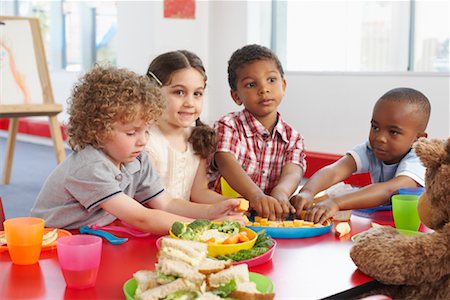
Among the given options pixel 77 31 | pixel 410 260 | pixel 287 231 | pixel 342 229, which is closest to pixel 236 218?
pixel 287 231

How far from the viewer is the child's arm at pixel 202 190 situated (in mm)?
1830

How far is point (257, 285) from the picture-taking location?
963 mm

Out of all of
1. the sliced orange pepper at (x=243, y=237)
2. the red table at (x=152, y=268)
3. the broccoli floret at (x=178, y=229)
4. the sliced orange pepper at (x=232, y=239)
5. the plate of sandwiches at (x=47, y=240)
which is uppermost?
the broccoli floret at (x=178, y=229)

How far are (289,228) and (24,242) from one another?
57 cm

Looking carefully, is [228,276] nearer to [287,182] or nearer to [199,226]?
[199,226]

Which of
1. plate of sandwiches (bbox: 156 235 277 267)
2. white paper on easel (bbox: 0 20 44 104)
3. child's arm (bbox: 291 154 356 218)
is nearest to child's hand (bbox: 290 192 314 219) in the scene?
child's arm (bbox: 291 154 356 218)

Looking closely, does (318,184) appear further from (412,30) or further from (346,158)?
(412,30)

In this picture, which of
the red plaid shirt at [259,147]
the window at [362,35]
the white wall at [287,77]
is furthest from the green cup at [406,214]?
the window at [362,35]

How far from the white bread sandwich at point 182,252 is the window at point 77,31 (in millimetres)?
6295

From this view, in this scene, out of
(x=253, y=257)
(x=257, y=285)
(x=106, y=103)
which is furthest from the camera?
(x=106, y=103)

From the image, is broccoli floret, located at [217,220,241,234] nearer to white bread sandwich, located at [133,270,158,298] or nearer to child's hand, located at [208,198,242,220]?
child's hand, located at [208,198,242,220]

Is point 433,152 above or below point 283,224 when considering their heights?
above

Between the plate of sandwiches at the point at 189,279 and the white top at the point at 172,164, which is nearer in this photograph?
the plate of sandwiches at the point at 189,279

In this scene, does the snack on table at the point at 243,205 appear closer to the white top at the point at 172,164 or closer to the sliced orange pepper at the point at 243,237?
the sliced orange pepper at the point at 243,237
